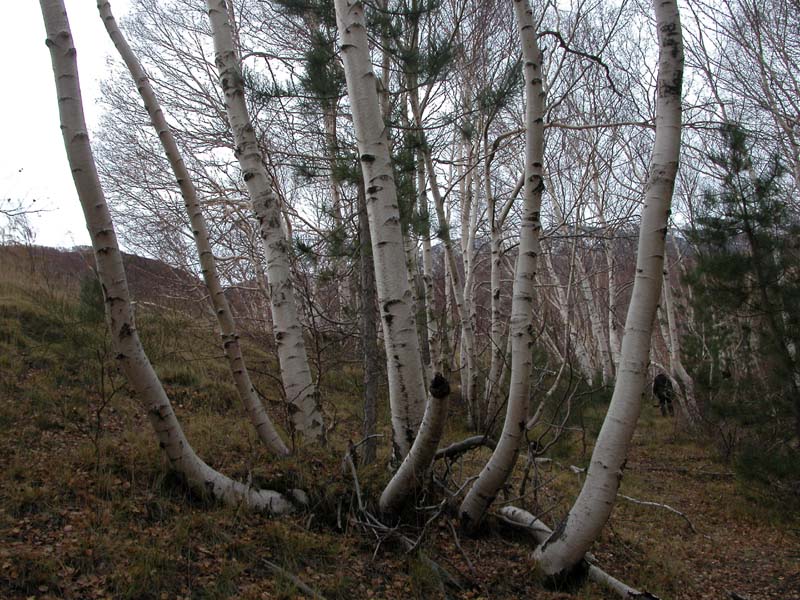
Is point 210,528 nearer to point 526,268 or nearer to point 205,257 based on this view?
point 205,257

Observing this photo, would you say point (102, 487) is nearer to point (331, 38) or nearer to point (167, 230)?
point (331, 38)

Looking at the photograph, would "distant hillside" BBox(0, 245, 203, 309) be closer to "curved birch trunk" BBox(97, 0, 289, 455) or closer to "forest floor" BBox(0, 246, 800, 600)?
"forest floor" BBox(0, 246, 800, 600)

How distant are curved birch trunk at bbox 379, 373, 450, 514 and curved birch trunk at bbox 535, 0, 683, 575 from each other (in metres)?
Result: 0.91

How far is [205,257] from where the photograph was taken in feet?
12.7

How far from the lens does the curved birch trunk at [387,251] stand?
3266 millimetres

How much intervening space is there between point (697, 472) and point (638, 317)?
7022mm

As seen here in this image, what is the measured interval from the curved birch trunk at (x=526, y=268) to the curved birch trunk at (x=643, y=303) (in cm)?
46

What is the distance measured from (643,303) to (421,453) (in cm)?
142

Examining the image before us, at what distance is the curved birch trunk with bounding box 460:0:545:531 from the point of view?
326 cm

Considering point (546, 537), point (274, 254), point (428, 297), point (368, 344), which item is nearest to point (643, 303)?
point (546, 537)

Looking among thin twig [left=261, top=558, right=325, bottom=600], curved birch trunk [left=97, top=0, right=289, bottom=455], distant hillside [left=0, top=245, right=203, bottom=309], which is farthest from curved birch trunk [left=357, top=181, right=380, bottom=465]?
distant hillside [left=0, top=245, right=203, bottom=309]

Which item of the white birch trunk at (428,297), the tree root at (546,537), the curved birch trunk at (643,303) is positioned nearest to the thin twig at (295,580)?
the curved birch trunk at (643,303)

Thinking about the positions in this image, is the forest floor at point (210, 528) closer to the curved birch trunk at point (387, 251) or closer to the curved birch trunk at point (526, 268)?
the curved birch trunk at point (526, 268)

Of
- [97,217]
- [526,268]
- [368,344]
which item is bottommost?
[368,344]
